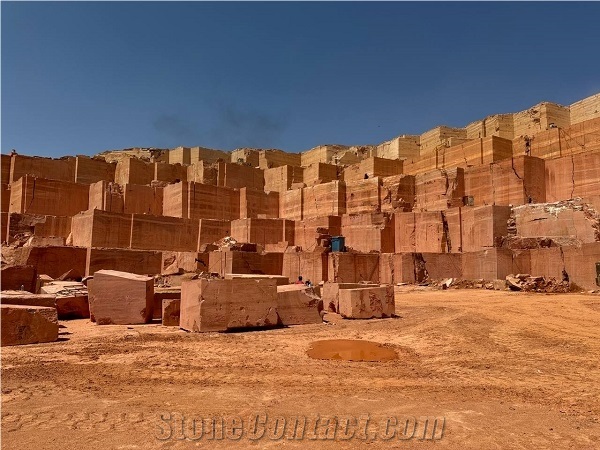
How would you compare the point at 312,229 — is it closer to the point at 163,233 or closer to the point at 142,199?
the point at 163,233

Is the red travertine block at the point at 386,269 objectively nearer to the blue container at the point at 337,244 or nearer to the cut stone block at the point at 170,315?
the blue container at the point at 337,244

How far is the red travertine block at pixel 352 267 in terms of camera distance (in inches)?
706

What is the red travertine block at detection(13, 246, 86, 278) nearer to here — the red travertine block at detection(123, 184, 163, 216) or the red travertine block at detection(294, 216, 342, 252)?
the red travertine block at detection(294, 216, 342, 252)

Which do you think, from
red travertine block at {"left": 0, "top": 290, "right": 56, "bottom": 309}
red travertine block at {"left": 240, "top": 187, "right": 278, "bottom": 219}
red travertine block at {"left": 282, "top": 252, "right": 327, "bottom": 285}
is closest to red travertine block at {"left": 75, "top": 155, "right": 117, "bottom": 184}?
red travertine block at {"left": 240, "top": 187, "right": 278, "bottom": 219}

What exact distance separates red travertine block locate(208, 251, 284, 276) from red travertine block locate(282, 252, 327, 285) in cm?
34

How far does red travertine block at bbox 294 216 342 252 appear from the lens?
24.6m

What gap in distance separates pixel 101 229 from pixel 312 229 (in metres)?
11.2

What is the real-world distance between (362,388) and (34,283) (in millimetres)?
8746

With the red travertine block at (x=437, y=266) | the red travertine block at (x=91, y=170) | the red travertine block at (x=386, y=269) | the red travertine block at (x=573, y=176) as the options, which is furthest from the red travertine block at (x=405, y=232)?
the red travertine block at (x=91, y=170)

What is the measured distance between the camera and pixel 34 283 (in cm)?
1014

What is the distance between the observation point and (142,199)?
2738 cm

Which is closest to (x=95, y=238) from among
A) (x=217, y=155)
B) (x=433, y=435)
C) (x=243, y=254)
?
(x=243, y=254)

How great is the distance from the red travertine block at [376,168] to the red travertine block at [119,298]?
27.0m

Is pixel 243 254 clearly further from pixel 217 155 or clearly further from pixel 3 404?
pixel 217 155
